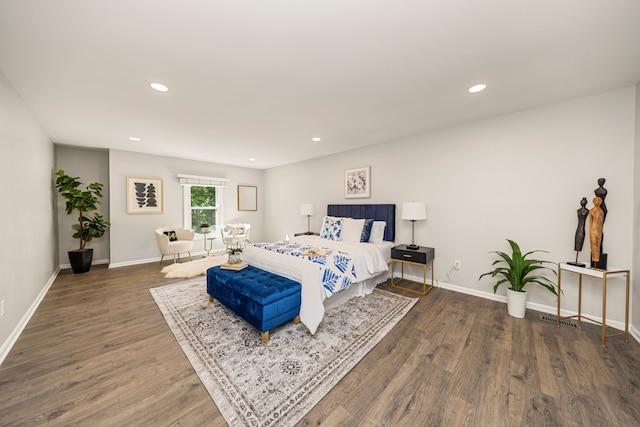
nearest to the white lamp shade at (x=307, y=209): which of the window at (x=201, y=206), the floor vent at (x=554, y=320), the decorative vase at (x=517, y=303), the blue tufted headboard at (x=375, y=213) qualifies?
the blue tufted headboard at (x=375, y=213)

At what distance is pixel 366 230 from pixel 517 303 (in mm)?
2178

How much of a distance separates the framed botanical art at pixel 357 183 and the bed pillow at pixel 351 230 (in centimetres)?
71

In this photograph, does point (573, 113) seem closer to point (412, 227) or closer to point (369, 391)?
point (412, 227)

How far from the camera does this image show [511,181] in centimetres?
304

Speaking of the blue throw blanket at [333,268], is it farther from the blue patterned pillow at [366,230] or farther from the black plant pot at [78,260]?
the black plant pot at [78,260]

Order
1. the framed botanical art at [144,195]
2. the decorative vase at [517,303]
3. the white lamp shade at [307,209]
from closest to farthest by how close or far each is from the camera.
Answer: the decorative vase at [517,303]
the framed botanical art at [144,195]
the white lamp shade at [307,209]

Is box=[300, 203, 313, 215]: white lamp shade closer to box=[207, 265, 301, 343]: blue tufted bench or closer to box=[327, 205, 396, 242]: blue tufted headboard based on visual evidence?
box=[327, 205, 396, 242]: blue tufted headboard

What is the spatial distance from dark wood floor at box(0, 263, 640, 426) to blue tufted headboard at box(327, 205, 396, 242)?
1.70 metres

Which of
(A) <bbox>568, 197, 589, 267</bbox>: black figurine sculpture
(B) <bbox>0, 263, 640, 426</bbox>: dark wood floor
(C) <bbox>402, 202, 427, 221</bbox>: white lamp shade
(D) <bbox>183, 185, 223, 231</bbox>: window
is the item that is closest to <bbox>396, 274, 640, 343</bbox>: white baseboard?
(B) <bbox>0, 263, 640, 426</bbox>: dark wood floor

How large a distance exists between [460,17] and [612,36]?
4.01 feet

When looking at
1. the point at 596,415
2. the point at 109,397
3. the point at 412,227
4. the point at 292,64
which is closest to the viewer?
the point at 596,415

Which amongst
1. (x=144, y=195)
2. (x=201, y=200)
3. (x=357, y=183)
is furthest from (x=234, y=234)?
(x=357, y=183)

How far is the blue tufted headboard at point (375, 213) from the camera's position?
13.7 feet

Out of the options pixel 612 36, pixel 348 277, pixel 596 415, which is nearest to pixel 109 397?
pixel 348 277
